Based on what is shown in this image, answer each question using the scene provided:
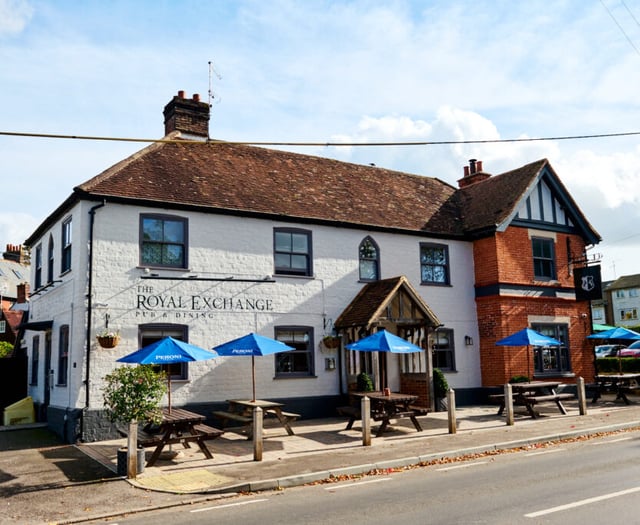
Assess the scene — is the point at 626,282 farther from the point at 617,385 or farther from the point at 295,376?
the point at 295,376

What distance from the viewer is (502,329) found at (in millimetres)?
20719

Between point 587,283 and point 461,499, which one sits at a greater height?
point 587,283

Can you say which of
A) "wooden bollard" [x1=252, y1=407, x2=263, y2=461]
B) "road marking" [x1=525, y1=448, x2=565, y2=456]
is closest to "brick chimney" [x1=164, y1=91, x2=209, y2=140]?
"wooden bollard" [x1=252, y1=407, x2=263, y2=461]

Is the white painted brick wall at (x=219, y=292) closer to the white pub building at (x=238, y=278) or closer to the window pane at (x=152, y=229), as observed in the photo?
the white pub building at (x=238, y=278)

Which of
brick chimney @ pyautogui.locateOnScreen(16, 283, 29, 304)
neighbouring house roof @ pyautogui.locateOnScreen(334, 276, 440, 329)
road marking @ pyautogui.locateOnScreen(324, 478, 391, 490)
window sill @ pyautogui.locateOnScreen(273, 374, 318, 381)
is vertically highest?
brick chimney @ pyautogui.locateOnScreen(16, 283, 29, 304)

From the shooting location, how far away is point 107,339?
14711 mm

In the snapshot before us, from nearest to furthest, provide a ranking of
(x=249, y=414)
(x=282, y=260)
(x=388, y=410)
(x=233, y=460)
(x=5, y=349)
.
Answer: (x=233, y=460), (x=249, y=414), (x=388, y=410), (x=282, y=260), (x=5, y=349)

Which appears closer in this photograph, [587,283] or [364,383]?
[364,383]

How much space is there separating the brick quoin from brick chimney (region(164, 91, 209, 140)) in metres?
10.4

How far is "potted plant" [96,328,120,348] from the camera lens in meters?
14.7

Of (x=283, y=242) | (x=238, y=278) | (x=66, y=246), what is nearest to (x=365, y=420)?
(x=238, y=278)

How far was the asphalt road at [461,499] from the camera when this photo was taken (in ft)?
23.7

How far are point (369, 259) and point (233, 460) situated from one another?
9.63m

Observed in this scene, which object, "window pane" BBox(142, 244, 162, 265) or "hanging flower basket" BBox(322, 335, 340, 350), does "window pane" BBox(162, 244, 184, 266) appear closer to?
"window pane" BBox(142, 244, 162, 265)
